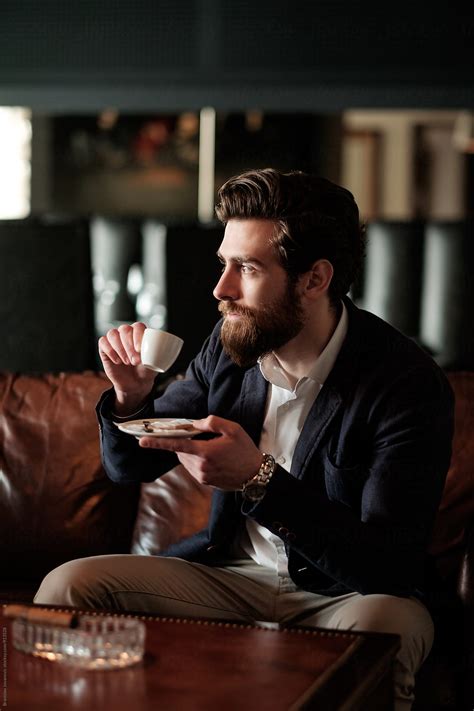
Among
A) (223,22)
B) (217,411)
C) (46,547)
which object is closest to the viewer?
(217,411)

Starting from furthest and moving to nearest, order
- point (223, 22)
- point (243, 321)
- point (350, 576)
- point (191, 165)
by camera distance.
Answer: point (191, 165) < point (223, 22) < point (243, 321) < point (350, 576)

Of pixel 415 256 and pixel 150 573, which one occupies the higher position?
pixel 415 256

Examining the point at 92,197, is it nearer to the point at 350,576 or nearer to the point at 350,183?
the point at 350,183

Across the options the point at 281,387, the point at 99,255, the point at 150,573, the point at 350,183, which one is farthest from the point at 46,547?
the point at 350,183

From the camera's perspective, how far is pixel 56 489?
2.53 meters

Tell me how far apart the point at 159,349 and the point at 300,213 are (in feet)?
1.23

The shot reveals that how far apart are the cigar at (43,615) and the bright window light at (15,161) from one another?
6032mm

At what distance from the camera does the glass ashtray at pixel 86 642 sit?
4.81 feet

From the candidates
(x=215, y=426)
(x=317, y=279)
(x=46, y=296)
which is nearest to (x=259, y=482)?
(x=215, y=426)

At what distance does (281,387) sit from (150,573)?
16.8 inches

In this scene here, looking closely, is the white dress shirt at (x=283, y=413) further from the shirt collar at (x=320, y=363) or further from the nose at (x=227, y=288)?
the nose at (x=227, y=288)

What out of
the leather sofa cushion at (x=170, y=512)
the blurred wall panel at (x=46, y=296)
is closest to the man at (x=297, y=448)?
→ the leather sofa cushion at (x=170, y=512)

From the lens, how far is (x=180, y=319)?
12.2ft

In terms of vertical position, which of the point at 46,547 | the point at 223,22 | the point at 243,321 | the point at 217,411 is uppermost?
the point at 223,22
